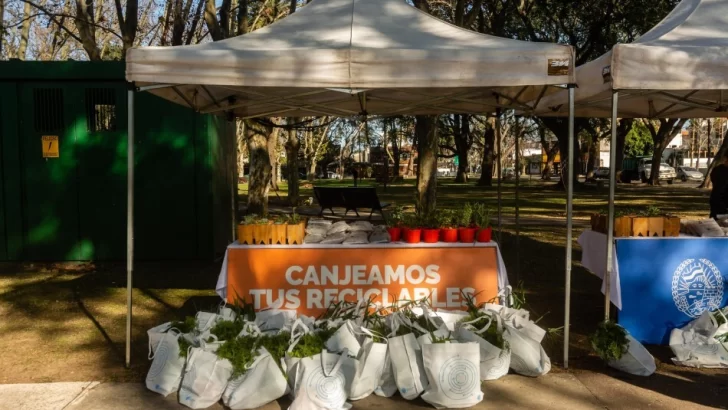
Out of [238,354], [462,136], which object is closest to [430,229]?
[238,354]

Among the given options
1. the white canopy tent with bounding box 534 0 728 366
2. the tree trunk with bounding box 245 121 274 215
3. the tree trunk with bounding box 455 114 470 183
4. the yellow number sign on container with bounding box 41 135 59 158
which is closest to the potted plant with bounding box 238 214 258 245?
the white canopy tent with bounding box 534 0 728 366

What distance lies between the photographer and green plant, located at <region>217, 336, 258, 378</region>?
4.69 m

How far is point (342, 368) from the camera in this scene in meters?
4.68

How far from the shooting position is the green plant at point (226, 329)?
494cm

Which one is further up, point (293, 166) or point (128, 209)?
Result: point (293, 166)

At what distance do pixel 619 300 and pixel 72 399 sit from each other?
15.1 feet

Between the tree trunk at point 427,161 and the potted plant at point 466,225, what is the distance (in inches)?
197

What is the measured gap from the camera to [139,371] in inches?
215

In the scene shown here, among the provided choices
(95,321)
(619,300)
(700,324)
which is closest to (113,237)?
(95,321)

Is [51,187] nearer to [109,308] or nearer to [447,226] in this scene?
[109,308]

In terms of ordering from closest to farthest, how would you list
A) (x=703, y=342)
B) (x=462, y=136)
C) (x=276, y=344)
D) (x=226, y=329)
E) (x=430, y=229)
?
1. (x=276, y=344)
2. (x=226, y=329)
3. (x=703, y=342)
4. (x=430, y=229)
5. (x=462, y=136)

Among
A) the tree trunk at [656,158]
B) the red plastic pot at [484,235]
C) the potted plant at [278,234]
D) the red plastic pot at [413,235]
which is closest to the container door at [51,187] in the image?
the potted plant at [278,234]

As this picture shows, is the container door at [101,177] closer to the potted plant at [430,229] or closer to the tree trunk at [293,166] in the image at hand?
the potted plant at [430,229]

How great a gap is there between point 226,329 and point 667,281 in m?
3.97
